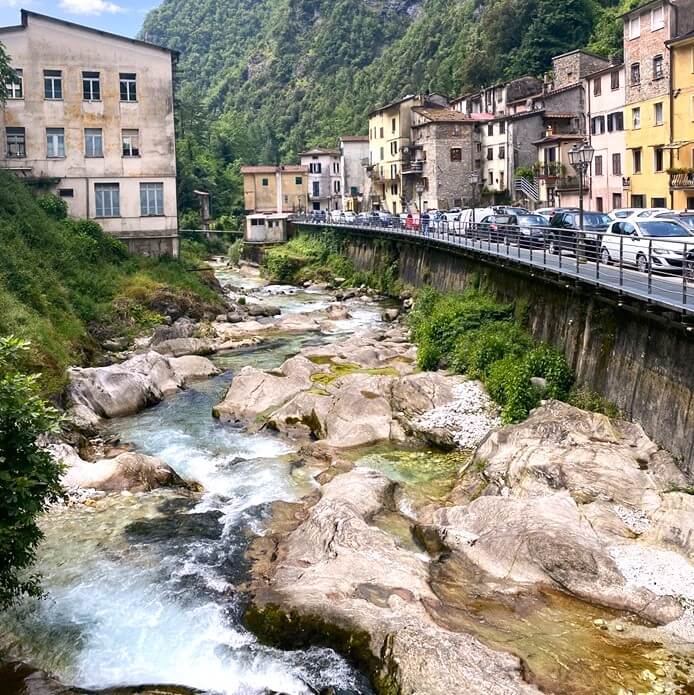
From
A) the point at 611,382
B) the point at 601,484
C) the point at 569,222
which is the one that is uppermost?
the point at 569,222

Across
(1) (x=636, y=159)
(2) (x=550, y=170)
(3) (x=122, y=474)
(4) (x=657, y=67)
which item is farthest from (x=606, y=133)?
(3) (x=122, y=474)

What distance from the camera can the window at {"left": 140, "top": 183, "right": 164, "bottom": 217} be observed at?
4956 centimetres

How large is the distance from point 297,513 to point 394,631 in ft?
20.6

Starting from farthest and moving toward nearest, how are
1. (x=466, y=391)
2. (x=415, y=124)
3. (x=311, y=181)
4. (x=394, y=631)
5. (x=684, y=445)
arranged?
(x=311, y=181) < (x=415, y=124) < (x=466, y=391) < (x=684, y=445) < (x=394, y=631)

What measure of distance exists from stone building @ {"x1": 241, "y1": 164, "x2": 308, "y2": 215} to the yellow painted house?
64474 millimetres

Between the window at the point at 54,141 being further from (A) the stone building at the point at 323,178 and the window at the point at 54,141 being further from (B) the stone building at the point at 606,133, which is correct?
(A) the stone building at the point at 323,178

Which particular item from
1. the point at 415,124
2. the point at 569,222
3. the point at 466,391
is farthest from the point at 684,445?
the point at 415,124

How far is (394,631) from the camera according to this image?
12.2 meters

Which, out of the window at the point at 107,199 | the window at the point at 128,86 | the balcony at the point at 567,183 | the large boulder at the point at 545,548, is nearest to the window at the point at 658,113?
the balcony at the point at 567,183

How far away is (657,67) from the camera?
50.9 meters

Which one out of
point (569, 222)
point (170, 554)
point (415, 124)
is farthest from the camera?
point (415, 124)

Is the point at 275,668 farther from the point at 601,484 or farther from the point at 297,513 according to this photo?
the point at 601,484

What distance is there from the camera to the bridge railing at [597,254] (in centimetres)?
1883

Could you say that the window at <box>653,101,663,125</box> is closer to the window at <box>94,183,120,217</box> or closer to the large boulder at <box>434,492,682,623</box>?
the window at <box>94,183,120,217</box>
